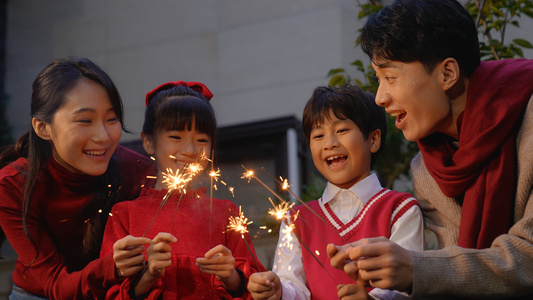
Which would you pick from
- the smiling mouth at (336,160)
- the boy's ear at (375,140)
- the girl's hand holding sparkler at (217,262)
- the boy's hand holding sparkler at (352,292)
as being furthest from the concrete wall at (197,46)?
the boy's hand holding sparkler at (352,292)

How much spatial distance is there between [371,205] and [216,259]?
610 millimetres

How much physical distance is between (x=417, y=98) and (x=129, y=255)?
1.06 m

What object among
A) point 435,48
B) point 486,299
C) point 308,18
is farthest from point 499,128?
point 308,18

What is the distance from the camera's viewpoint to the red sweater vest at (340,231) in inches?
90.1

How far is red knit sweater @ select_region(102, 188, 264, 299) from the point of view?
2.33 meters

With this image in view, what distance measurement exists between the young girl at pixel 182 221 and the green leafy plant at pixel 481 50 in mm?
1087

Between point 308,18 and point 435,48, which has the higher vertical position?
point 308,18

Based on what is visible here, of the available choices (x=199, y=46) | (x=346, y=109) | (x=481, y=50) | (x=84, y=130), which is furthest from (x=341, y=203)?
(x=199, y=46)

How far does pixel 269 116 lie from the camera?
18.4ft

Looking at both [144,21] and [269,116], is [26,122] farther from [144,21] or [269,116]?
[269,116]

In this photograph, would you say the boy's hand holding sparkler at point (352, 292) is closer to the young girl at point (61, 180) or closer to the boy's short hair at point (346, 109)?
the boy's short hair at point (346, 109)

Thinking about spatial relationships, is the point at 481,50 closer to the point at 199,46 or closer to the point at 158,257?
the point at 158,257

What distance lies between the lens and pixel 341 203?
97.4 inches

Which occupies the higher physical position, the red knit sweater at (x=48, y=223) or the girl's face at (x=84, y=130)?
the girl's face at (x=84, y=130)
